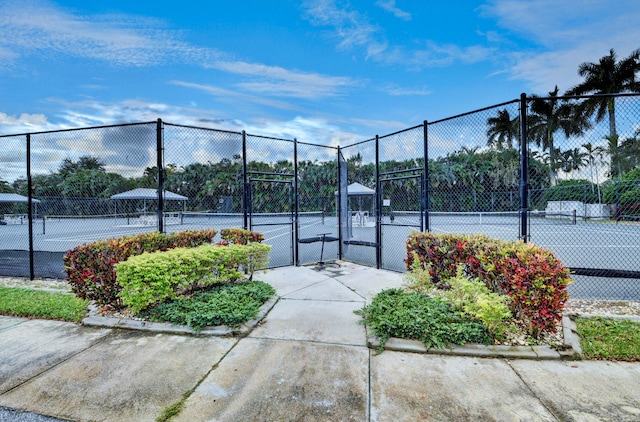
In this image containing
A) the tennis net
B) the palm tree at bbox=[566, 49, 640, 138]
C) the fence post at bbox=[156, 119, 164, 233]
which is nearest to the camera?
the fence post at bbox=[156, 119, 164, 233]

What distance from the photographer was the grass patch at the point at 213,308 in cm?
342

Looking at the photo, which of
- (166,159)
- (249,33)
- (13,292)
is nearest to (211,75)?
(249,33)

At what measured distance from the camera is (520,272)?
308 centimetres

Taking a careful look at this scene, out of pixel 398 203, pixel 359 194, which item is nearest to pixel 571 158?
pixel 398 203

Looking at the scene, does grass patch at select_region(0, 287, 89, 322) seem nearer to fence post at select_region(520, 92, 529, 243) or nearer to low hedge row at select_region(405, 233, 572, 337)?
low hedge row at select_region(405, 233, 572, 337)

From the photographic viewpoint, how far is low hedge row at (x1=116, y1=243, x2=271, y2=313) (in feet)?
11.7

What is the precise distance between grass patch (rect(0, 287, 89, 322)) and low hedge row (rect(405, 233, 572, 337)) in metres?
5.07

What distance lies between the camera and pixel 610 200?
19.4m

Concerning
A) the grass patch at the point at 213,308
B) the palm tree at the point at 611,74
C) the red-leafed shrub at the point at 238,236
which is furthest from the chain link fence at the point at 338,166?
the palm tree at the point at 611,74

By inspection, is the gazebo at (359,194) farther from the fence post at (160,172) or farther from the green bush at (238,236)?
the fence post at (160,172)

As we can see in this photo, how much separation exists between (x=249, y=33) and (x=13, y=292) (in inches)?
293

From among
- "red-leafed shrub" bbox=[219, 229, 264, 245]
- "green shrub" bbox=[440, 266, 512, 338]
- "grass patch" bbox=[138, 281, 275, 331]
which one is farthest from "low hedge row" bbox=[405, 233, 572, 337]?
"red-leafed shrub" bbox=[219, 229, 264, 245]

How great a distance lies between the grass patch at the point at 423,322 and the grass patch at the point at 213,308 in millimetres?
1427

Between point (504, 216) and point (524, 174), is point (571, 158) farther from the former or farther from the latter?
point (504, 216)
